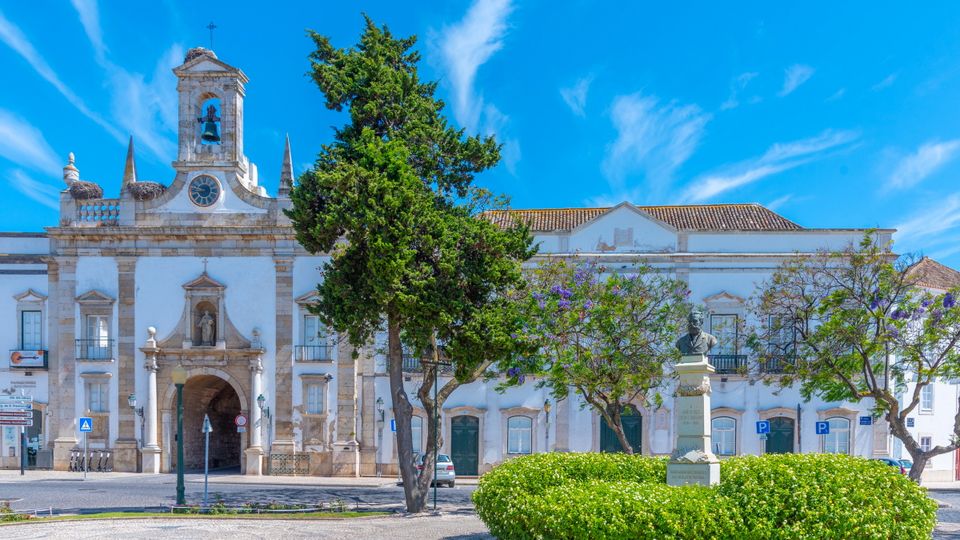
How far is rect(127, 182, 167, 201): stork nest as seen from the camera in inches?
1133

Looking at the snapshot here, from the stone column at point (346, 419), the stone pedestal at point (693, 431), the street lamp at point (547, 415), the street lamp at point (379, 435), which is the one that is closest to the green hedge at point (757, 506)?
the stone pedestal at point (693, 431)

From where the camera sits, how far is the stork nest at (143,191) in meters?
28.8

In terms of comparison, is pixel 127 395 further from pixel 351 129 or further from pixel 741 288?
pixel 741 288

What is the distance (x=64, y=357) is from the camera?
1126 inches

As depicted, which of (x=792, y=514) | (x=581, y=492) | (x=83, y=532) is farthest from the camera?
(x=83, y=532)

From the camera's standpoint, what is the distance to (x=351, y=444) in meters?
28.3

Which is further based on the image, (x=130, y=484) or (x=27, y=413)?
(x=27, y=413)

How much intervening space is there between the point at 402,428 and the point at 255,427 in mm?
11213

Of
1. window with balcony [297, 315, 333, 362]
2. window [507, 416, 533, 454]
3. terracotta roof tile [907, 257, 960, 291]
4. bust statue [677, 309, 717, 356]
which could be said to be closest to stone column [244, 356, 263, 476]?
window with balcony [297, 315, 333, 362]

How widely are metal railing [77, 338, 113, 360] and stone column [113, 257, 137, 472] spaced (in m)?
0.39

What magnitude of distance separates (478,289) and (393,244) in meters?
2.33

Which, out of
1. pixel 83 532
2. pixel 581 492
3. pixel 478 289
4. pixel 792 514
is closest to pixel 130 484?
pixel 83 532

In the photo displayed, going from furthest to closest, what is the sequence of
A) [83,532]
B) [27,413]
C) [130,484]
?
[27,413] < [130,484] < [83,532]

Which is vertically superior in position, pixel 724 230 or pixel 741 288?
pixel 724 230
